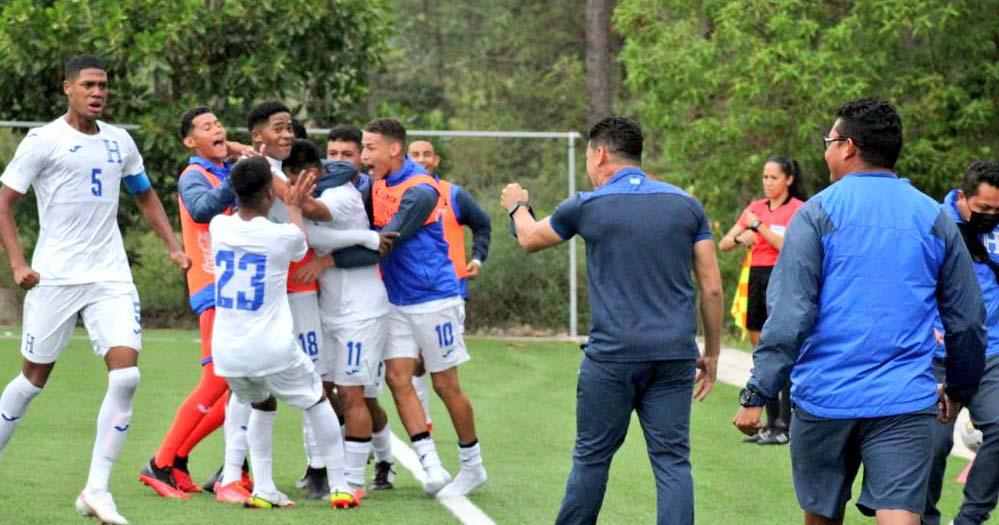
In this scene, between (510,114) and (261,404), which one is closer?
(261,404)

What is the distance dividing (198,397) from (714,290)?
136 inches

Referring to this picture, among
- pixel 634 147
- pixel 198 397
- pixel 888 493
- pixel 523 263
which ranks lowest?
pixel 523 263

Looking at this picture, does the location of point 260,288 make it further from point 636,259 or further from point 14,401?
point 636,259

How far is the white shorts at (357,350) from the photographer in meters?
9.17

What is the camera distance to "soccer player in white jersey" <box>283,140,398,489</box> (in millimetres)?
9133


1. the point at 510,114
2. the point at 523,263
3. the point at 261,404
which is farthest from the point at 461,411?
the point at 510,114

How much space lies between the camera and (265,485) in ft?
29.1

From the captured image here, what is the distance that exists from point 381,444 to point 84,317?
2.16 metres

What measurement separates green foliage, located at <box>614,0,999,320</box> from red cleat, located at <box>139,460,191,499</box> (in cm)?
1440

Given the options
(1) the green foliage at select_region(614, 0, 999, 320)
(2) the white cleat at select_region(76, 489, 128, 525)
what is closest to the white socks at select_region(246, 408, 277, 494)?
(2) the white cleat at select_region(76, 489, 128, 525)

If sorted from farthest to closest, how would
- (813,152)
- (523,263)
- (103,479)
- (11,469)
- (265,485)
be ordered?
(813,152), (523,263), (11,469), (265,485), (103,479)

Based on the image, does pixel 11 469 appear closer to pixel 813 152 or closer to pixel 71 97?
pixel 71 97

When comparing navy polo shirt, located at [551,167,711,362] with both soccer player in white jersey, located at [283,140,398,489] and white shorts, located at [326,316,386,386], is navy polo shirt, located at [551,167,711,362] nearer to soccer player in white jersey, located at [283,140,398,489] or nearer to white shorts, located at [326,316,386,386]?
soccer player in white jersey, located at [283,140,398,489]

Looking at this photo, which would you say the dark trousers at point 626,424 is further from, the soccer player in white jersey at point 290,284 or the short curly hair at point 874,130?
the soccer player in white jersey at point 290,284
